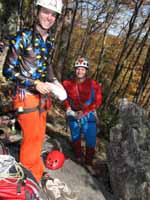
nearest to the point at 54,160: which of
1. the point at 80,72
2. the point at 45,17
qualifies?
the point at 80,72

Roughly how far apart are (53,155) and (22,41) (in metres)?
2.82

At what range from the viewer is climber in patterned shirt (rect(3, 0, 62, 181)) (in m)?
4.69

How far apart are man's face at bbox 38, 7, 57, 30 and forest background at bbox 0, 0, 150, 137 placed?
623 cm

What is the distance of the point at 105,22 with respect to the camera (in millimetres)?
19000

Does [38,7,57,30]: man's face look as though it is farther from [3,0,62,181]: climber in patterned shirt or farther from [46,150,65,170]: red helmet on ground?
[46,150,65,170]: red helmet on ground

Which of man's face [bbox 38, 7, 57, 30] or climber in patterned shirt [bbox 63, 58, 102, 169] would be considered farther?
climber in patterned shirt [bbox 63, 58, 102, 169]

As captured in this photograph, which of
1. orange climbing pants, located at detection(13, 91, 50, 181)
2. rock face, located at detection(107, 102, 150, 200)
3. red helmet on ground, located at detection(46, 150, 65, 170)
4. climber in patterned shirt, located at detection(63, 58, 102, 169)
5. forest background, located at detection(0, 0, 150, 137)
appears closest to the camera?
orange climbing pants, located at detection(13, 91, 50, 181)

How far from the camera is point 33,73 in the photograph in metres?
4.89

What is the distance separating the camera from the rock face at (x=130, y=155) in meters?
5.76

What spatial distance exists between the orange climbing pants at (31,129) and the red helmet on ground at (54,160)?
4.28 ft

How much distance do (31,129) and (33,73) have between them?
0.88 metres

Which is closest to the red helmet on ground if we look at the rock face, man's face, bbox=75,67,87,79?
the rock face

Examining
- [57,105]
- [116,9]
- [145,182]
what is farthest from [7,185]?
[116,9]

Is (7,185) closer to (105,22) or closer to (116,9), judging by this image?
(116,9)
